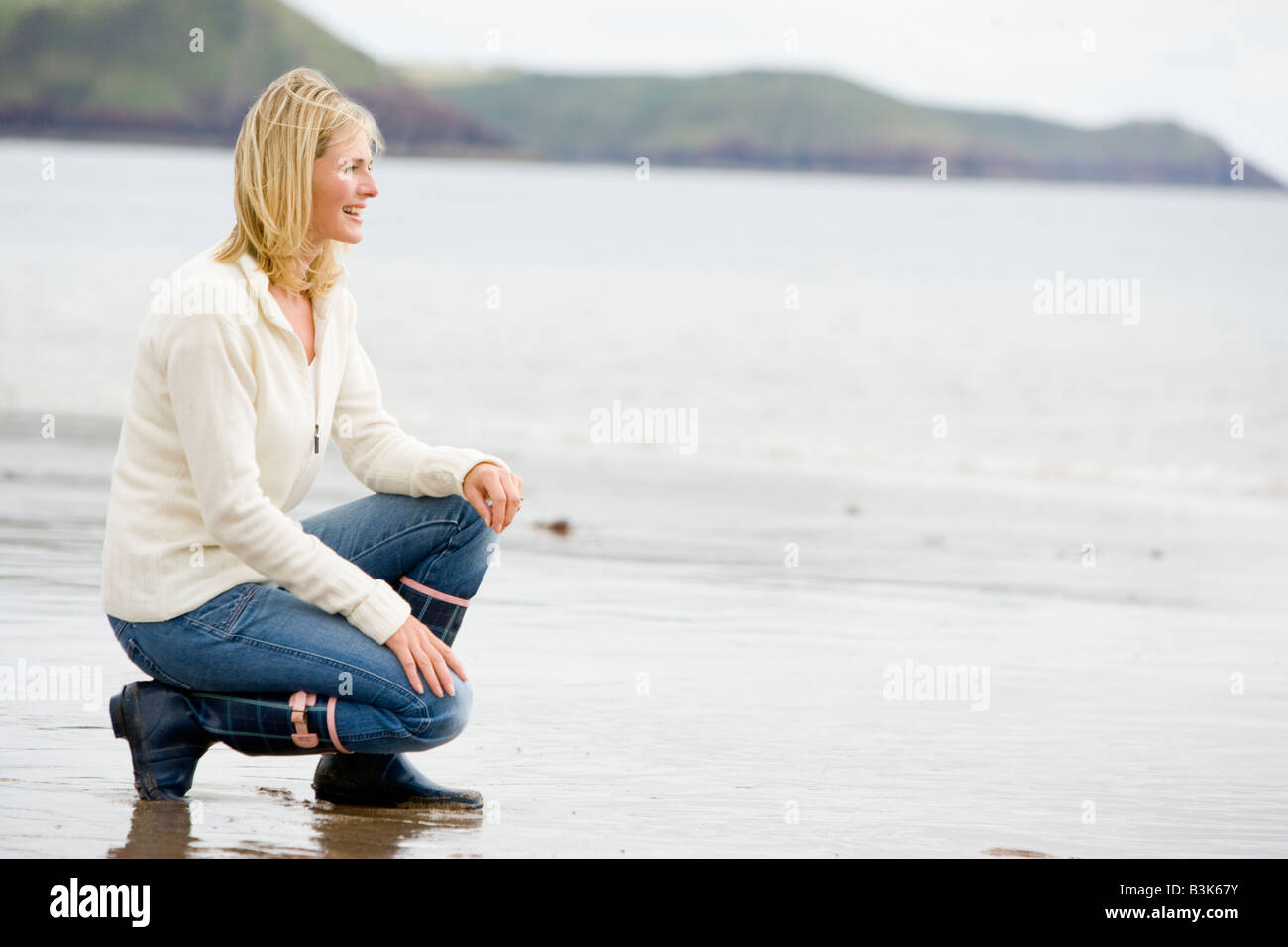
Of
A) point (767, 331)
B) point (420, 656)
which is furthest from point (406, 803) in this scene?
point (767, 331)

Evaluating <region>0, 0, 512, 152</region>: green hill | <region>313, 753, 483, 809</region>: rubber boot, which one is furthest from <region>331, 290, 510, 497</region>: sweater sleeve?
<region>0, 0, 512, 152</region>: green hill

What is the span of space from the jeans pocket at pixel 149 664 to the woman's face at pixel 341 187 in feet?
3.24

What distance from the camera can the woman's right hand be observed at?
11.5 ft

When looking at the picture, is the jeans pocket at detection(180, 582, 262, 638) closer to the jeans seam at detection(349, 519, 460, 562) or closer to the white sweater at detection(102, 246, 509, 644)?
the white sweater at detection(102, 246, 509, 644)

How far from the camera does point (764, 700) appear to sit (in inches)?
203

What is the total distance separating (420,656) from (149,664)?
601 millimetres

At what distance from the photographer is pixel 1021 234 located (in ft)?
242

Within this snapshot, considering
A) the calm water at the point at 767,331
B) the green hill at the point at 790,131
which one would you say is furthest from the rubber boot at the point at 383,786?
the green hill at the point at 790,131

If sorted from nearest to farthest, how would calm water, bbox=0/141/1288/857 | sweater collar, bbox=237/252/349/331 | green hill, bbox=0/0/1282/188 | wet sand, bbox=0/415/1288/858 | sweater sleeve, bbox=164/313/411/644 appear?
1. sweater sleeve, bbox=164/313/411/644
2. sweater collar, bbox=237/252/349/331
3. wet sand, bbox=0/415/1288/858
4. calm water, bbox=0/141/1288/857
5. green hill, bbox=0/0/1282/188

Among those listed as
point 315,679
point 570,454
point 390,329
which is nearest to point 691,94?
point 390,329

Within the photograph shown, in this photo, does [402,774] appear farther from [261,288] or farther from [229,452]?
[261,288]

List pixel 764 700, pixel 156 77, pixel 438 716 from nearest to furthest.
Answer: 1. pixel 438 716
2. pixel 764 700
3. pixel 156 77

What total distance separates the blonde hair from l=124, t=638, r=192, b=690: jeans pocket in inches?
34.2
